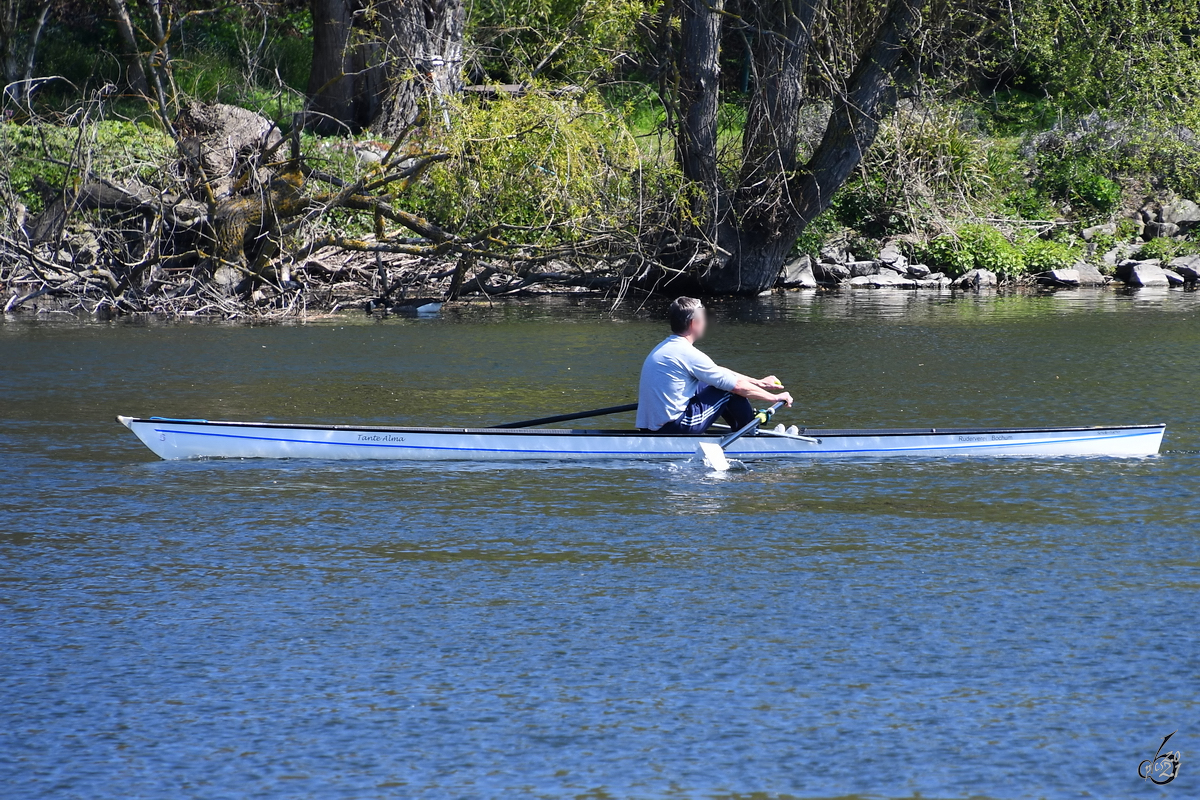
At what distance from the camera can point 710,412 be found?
10.1 metres

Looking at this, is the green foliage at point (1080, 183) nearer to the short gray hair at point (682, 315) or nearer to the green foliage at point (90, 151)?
the green foliage at point (90, 151)

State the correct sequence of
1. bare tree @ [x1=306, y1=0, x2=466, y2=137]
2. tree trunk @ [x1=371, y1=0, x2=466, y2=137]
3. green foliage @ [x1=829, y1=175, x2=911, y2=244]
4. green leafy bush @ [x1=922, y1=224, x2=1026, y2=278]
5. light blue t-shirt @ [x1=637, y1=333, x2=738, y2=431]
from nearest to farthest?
1. light blue t-shirt @ [x1=637, y1=333, x2=738, y2=431]
2. bare tree @ [x1=306, y1=0, x2=466, y2=137]
3. tree trunk @ [x1=371, y1=0, x2=466, y2=137]
4. green leafy bush @ [x1=922, y1=224, x2=1026, y2=278]
5. green foliage @ [x1=829, y1=175, x2=911, y2=244]

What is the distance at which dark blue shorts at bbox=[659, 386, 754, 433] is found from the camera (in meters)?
9.97

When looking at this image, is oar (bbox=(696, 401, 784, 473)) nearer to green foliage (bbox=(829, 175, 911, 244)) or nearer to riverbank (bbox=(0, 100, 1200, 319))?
riverbank (bbox=(0, 100, 1200, 319))

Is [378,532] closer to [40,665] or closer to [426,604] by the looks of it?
[426,604]

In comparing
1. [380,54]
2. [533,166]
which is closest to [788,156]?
[533,166]

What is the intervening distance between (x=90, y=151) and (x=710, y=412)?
43.3ft

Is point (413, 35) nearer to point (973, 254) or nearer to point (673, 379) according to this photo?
point (973, 254)

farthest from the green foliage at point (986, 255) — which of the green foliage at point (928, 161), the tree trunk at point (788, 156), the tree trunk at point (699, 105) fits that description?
the tree trunk at point (699, 105)

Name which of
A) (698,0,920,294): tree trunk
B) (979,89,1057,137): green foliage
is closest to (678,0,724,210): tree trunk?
(698,0,920,294): tree trunk

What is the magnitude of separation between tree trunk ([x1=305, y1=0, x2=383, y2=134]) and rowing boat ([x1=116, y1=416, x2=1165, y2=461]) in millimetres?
21741

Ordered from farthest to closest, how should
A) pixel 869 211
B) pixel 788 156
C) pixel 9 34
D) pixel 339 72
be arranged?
pixel 339 72, pixel 9 34, pixel 869 211, pixel 788 156

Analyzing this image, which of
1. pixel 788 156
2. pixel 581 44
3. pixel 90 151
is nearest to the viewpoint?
pixel 90 151

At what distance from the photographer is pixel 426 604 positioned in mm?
6570
